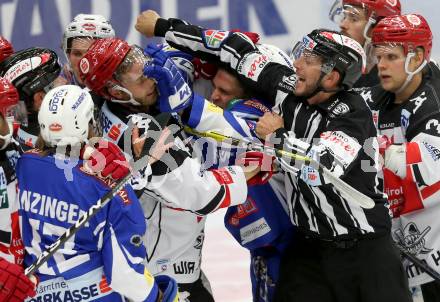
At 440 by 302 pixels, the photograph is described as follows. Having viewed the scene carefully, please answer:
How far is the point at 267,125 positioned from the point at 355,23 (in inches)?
59.3

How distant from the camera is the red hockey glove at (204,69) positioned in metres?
4.41

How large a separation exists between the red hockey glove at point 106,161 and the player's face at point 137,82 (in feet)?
1.33

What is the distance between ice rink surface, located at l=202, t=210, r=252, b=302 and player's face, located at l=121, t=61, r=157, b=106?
68.0 inches

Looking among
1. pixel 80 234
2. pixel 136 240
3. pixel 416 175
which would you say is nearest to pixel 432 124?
pixel 416 175

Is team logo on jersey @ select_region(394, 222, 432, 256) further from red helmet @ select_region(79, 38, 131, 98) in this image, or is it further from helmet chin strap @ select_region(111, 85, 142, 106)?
red helmet @ select_region(79, 38, 131, 98)

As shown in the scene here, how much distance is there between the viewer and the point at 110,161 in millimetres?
3404

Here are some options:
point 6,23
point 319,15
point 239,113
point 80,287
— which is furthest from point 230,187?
point 6,23

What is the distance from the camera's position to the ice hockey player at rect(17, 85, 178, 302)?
331 cm

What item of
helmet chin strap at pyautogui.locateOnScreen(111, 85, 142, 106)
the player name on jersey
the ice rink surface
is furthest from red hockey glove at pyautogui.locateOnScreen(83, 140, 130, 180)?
the ice rink surface

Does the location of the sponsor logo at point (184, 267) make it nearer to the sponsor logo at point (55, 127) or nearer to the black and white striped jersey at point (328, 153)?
the black and white striped jersey at point (328, 153)

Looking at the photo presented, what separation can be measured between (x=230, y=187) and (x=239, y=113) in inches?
17.0

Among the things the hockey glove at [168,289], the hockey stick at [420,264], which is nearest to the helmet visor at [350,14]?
the hockey stick at [420,264]

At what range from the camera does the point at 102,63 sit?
150 inches

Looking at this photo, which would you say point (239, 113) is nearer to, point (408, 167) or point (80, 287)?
point (408, 167)
